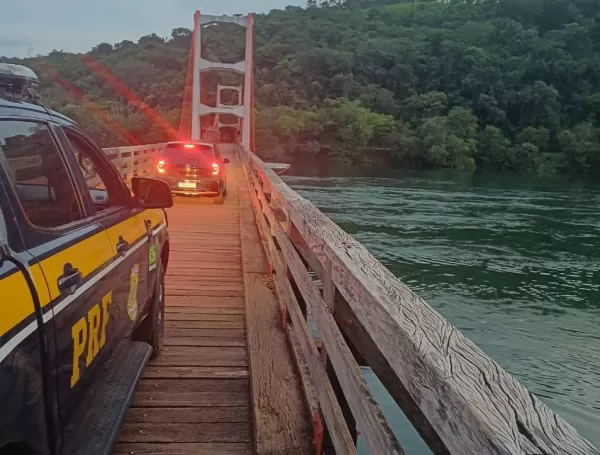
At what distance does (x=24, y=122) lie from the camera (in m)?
2.26

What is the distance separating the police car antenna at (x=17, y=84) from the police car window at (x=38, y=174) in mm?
136

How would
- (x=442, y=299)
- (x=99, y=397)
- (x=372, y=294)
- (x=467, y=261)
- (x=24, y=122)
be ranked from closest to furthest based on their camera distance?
(x=372, y=294), (x=24, y=122), (x=99, y=397), (x=442, y=299), (x=467, y=261)

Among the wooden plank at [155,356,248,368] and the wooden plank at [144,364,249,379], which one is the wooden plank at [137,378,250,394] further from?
the wooden plank at [155,356,248,368]

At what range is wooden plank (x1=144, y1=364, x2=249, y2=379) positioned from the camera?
3873 mm

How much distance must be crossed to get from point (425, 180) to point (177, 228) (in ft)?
109

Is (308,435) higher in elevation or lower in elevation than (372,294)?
lower

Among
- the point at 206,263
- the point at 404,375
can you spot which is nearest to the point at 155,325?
the point at 404,375

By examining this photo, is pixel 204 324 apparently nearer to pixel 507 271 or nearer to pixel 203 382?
pixel 203 382

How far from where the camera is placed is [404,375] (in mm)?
1599

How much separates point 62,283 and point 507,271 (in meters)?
14.5

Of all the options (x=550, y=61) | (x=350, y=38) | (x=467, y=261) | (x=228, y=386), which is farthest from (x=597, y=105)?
(x=228, y=386)

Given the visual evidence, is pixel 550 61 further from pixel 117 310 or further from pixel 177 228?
pixel 117 310

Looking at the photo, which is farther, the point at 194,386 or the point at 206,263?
the point at 206,263

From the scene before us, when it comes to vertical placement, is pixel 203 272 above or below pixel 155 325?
below
